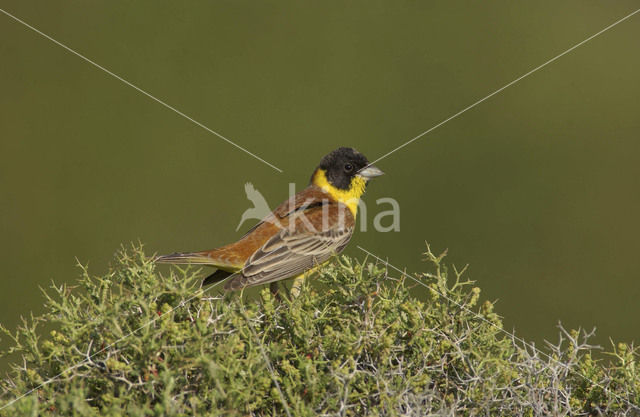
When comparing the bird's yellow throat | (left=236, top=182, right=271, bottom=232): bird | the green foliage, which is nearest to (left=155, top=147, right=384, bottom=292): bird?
the bird's yellow throat

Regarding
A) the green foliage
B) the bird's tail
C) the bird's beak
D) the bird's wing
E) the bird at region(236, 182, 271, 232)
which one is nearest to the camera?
the green foliage

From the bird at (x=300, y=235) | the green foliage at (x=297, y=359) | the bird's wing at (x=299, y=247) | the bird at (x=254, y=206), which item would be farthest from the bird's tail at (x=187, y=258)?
the green foliage at (x=297, y=359)

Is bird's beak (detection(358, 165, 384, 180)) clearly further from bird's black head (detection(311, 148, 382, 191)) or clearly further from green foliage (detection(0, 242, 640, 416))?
green foliage (detection(0, 242, 640, 416))

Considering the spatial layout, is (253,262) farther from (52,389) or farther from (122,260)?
(52,389)

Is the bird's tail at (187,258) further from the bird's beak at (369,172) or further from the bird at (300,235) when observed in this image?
the bird's beak at (369,172)

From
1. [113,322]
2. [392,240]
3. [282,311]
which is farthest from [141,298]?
[392,240]
